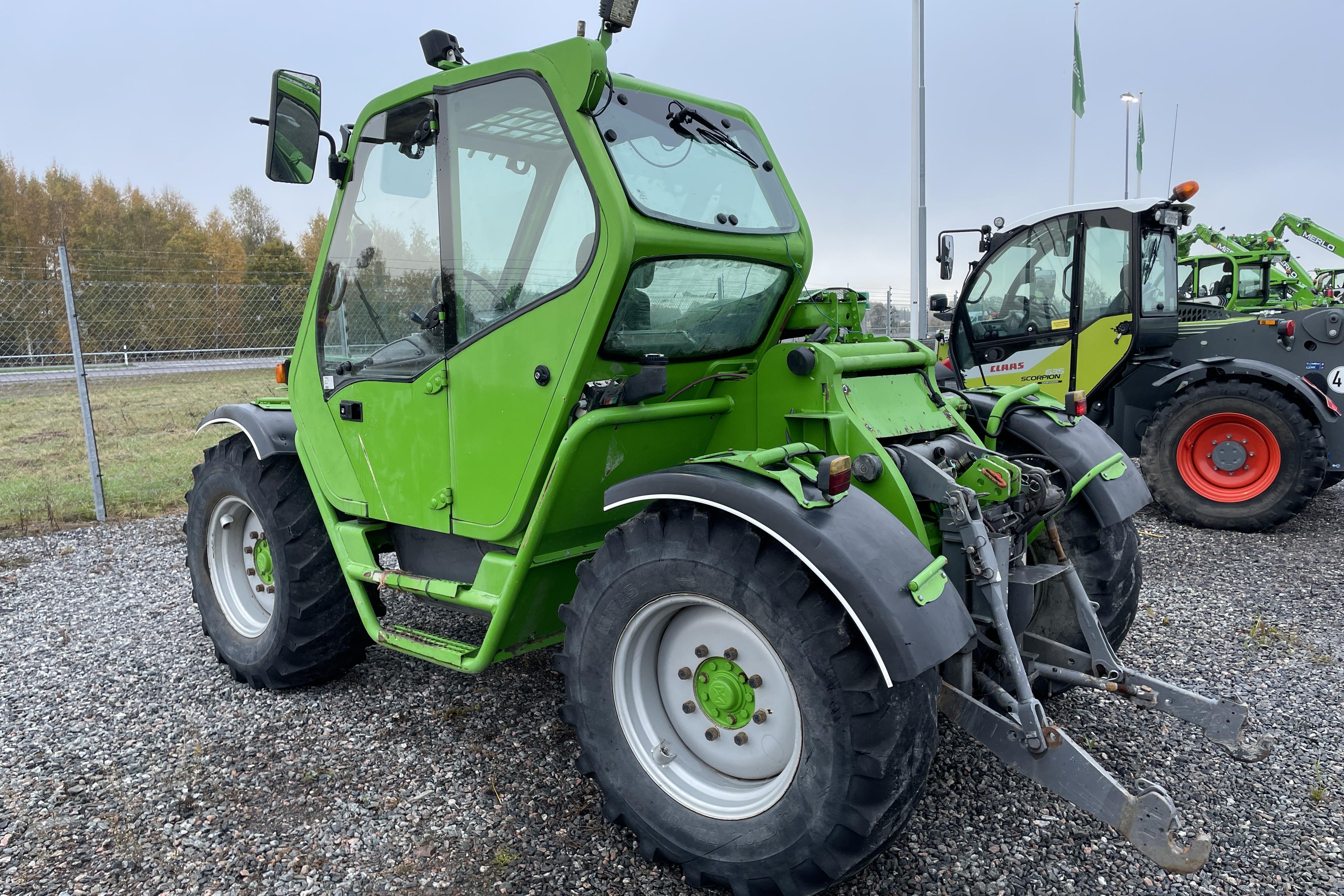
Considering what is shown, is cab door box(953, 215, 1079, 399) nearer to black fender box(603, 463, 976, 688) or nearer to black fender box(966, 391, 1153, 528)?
black fender box(966, 391, 1153, 528)

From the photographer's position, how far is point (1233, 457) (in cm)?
722

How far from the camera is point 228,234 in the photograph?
39.3 m

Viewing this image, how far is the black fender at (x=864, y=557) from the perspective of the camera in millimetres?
2244

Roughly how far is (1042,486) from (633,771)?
5.52 ft

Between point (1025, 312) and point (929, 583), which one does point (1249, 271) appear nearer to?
point (1025, 312)

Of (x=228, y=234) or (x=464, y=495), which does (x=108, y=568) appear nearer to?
(x=464, y=495)

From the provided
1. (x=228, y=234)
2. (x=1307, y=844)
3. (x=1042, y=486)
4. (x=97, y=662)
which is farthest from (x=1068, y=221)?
(x=228, y=234)

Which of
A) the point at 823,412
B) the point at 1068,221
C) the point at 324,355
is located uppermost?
the point at 1068,221

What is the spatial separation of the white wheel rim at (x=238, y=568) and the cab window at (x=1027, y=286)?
639cm

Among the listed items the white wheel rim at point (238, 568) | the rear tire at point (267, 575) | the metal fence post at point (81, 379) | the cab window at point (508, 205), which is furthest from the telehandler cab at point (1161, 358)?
the metal fence post at point (81, 379)

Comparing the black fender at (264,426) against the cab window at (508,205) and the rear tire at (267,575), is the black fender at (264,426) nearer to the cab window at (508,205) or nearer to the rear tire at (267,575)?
the rear tire at (267,575)

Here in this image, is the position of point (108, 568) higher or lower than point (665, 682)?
lower

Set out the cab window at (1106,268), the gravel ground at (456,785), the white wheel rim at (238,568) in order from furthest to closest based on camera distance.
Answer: the cab window at (1106,268) < the white wheel rim at (238,568) < the gravel ground at (456,785)

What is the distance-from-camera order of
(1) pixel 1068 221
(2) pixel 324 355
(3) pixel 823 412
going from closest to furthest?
(3) pixel 823 412 → (2) pixel 324 355 → (1) pixel 1068 221
